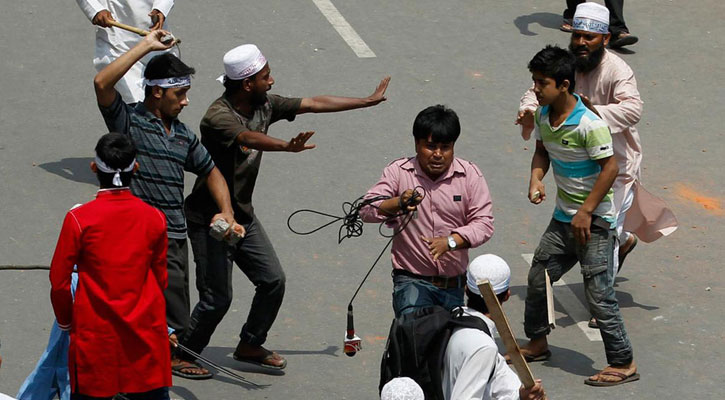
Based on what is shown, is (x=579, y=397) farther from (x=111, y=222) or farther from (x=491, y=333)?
(x=111, y=222)

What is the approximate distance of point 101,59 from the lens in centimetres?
978

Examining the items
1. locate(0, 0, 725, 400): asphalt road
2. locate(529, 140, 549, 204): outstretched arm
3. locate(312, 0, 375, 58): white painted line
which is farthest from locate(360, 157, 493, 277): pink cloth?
locate(312, 0, 375, 58): white painted line

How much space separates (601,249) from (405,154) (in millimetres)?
3104

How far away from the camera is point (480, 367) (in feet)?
18.9

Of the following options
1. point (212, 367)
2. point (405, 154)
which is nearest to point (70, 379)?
point (212, 367)

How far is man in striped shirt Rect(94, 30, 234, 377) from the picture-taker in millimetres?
6891

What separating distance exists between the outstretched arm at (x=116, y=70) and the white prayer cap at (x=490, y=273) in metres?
1.98

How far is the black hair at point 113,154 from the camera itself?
19.9 ft

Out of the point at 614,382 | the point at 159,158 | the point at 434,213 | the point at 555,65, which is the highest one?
the point at 555,65

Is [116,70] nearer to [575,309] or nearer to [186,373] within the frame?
[186,373]

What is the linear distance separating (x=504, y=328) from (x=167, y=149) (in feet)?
7.17

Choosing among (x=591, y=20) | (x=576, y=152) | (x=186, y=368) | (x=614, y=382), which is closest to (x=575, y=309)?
(x=614, y=382)

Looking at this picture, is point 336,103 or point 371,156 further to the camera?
point 371,156

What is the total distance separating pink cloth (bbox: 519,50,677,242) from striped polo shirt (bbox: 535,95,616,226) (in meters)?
0.46
